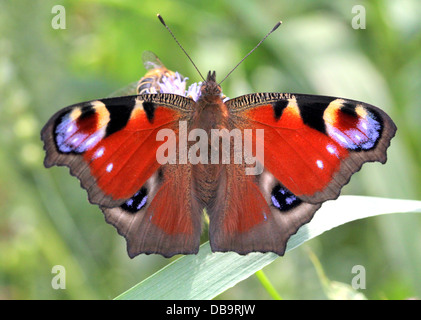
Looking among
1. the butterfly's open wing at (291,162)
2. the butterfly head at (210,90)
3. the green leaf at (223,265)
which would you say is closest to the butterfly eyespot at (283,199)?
the butterfly's open wing at (291,162)

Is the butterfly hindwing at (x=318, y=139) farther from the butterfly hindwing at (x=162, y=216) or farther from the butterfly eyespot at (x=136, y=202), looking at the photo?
the butterfly eyespot at (x=136, y=202)

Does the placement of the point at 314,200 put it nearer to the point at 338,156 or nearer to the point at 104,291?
the point at 338,156

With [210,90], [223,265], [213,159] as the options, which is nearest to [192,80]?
[210,90]

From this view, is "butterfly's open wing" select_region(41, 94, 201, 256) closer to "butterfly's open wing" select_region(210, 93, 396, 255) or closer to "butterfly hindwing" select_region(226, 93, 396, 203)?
"butterfly's open wing" select_region(210, 93, 396, 255)

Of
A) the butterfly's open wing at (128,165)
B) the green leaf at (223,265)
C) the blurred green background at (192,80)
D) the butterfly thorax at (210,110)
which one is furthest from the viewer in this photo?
the blurred green background at (192,80)

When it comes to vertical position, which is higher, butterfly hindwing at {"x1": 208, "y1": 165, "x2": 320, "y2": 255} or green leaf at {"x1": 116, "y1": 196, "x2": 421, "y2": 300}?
butterfly hindwing at {"x1": 208, "y1": 165, "x2": 320, "y2": 255}

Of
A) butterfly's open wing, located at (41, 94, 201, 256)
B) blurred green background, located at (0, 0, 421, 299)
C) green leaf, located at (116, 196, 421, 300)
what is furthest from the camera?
blurred green background, located at (0, 0, 421, 299)

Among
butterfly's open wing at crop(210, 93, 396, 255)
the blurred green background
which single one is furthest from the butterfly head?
the blurred green background

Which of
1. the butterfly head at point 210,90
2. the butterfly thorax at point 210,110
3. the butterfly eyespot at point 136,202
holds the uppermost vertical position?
the butterfly head at point 210,90
